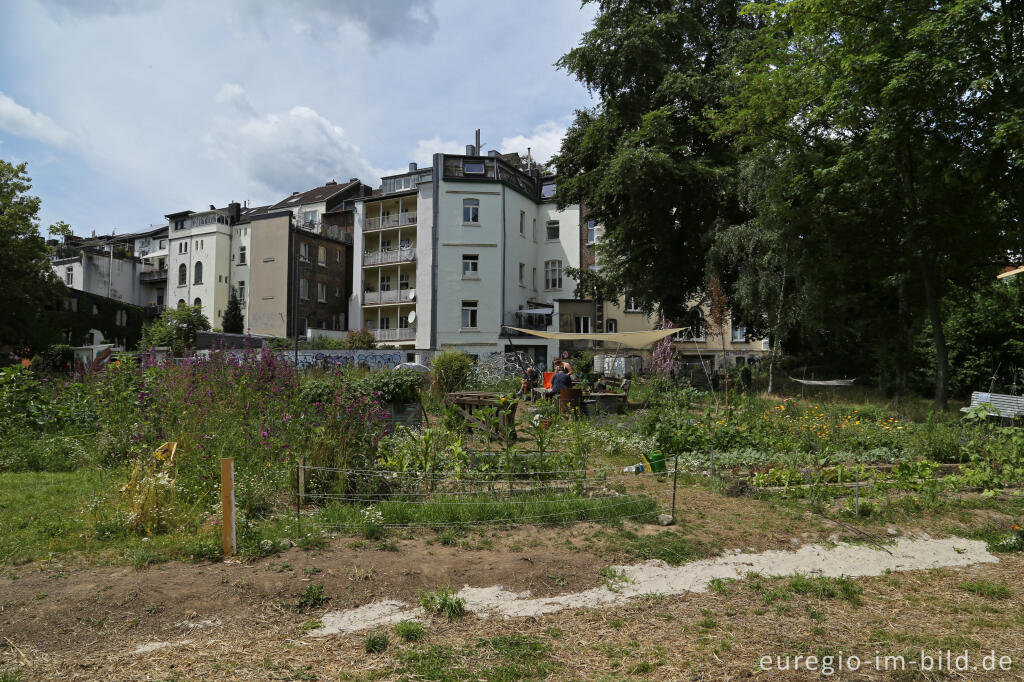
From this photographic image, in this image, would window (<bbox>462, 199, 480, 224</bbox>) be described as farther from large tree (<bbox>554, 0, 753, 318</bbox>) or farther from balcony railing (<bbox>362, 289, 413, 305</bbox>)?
large tree (<bbox>554, 0, 753, 318</bbox>)

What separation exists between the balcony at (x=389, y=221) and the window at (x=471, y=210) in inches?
173

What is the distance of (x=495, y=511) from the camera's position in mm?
6258

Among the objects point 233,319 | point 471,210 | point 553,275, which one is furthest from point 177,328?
point 553,275

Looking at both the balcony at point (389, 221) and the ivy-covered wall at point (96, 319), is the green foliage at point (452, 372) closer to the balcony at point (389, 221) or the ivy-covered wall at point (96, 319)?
the balcony at point (389, 221)

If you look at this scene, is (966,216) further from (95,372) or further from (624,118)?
(95,372)

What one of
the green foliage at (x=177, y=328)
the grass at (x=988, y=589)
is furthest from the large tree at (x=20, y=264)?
the grass at (x=988, y=589)

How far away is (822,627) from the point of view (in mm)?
A: 3992

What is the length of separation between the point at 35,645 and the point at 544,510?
411cm

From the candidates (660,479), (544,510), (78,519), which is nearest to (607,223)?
(660,479)

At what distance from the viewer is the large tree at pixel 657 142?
23.3m

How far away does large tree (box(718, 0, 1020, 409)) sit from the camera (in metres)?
13.4

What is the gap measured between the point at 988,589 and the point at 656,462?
4.33m

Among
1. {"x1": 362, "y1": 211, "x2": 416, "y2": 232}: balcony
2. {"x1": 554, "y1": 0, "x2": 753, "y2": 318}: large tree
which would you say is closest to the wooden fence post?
{"x1": 554, "y1": 0, "x2": 753, "y2": 318}: large tree

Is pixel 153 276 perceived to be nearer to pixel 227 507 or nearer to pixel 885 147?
pixel 885 147
